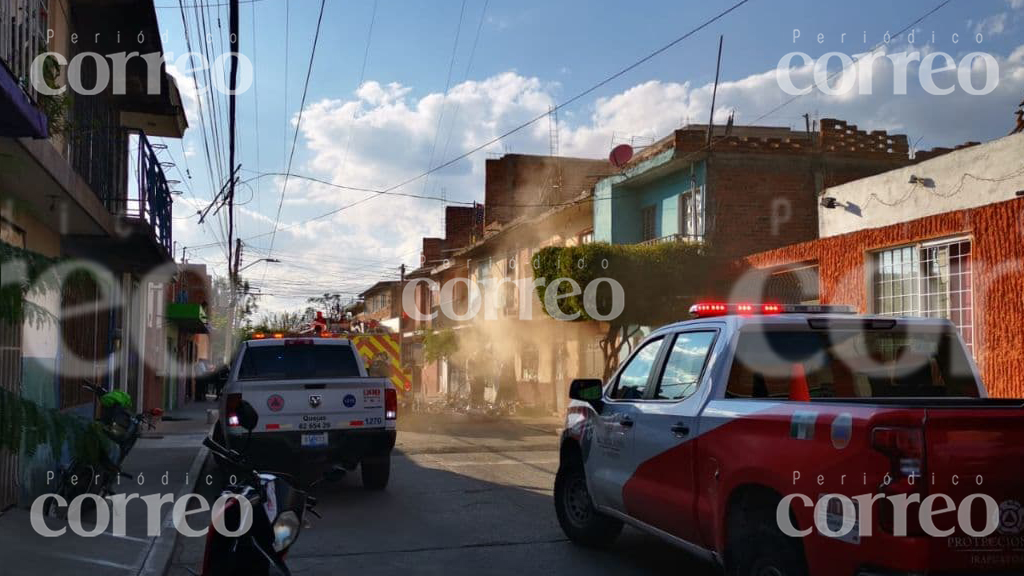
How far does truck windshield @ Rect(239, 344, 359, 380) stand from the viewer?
37.8 ft

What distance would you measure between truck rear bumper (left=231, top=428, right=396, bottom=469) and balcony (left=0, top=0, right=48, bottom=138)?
4.14 metres

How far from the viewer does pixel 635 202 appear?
23547mm

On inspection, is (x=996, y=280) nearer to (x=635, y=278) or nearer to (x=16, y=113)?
(x=635, y=278)

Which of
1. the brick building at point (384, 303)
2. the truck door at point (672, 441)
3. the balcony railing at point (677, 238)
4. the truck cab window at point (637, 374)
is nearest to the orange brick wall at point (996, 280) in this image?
the truck cab window at point (637, 374)

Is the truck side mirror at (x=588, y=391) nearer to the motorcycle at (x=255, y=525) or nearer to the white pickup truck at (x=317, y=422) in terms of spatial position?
the motorcycle at (x=255, y=525)

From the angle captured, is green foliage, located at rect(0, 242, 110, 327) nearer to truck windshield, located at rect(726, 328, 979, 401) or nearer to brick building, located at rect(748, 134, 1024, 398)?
truck windshield, located at rect(726, 328, 979, 401)

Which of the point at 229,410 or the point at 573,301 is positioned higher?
the point at 573,301

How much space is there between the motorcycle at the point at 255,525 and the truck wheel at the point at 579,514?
3.04 metres

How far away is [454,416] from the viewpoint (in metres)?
24.7

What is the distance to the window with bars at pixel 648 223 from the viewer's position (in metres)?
22.8

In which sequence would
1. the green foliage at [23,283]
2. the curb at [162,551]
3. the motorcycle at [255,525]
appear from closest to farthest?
the green foliage at [23,283], the motorcycle at [255,525], the curb at [162,551]

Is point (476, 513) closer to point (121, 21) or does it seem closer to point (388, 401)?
point (388, 401)

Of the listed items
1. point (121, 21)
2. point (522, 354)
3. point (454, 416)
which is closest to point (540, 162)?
point (522, 354)

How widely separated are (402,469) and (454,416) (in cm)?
1174
